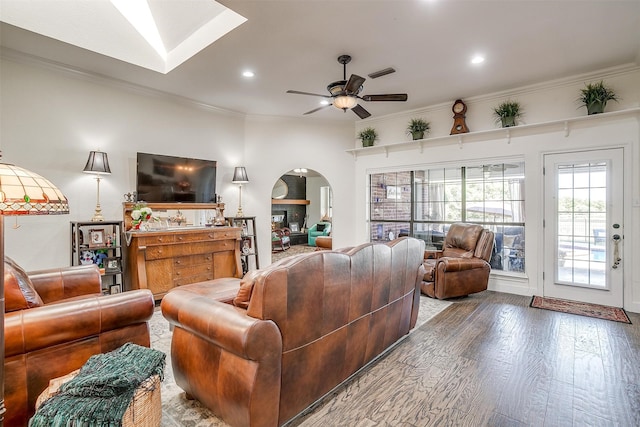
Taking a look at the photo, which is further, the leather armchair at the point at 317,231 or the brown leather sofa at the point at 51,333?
the leather armchair at the point at 317,231

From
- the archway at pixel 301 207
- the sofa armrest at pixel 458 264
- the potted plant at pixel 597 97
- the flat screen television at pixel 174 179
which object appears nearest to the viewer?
the potted plant at pixel 597 97

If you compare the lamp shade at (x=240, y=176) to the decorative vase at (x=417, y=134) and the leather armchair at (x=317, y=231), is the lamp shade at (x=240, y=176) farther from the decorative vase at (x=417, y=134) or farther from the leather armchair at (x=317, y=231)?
the leather armchair at (x=317, y=231)

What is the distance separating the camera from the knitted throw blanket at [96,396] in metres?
1.37

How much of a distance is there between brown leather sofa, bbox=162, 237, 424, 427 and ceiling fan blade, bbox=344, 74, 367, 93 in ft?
5.93

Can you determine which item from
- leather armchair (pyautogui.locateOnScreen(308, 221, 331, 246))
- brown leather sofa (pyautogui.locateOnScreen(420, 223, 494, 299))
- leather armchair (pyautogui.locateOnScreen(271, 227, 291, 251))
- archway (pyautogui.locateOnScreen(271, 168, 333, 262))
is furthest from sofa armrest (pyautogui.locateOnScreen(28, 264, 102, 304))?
leather armchair (pyautogui.locateOnScreen(308, 221, 331, 246))

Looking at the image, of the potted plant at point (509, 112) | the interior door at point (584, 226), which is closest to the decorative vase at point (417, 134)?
the potted plant at point (509, 112)

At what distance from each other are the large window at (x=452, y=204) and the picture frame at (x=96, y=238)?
14.9 ft

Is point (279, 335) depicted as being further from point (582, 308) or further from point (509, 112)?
point (509, 112)

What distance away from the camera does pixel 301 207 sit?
39.0 ft

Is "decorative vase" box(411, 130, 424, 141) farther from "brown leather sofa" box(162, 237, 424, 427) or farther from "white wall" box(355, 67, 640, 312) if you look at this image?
"brown leather sofa" box(162, 237, 424, 427)

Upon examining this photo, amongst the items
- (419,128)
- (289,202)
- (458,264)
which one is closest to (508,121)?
(419,128)

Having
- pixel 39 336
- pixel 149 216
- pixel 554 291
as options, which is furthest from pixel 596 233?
pixel 149 216

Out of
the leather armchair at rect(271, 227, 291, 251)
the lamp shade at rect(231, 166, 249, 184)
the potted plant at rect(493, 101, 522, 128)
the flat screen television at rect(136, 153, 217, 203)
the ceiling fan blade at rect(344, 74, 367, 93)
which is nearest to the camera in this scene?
the ceiling fan blade at rect(344, 74, 367, 93)

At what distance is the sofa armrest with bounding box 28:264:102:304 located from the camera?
2.60 meters
